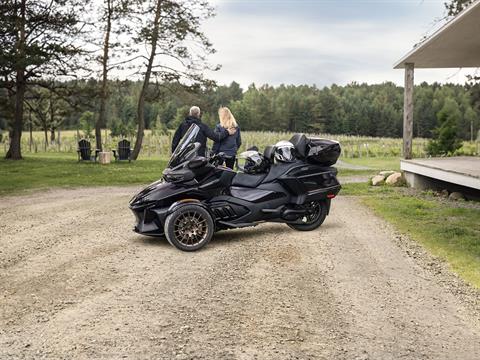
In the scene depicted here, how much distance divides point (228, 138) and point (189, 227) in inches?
128

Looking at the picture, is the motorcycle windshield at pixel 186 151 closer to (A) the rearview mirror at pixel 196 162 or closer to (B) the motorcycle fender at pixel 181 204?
(A) the rearview mirror at pixel 196 162

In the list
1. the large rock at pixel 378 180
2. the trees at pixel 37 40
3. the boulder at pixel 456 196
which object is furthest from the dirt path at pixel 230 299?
the trees at pixel 37 40

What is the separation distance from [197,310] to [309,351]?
1.09m

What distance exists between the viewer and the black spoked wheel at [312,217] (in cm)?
776

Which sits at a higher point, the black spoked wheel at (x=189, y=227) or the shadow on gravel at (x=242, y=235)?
the black spoked wheel at (x=189, y=227)

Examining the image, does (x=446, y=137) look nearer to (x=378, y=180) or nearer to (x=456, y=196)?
(x=378, y=180)

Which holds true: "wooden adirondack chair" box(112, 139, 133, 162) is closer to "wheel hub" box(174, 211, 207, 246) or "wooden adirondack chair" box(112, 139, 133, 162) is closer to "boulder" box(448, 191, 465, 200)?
"boulder" box(448, 191, 465, 200)

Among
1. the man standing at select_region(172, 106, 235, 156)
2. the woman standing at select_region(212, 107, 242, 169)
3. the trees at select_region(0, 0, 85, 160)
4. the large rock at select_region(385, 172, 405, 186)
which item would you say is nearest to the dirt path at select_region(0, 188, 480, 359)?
the man standing at select_region(172, 106, 235, 156)

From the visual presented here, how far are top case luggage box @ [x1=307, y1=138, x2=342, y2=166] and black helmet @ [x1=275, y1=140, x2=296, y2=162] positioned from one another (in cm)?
24

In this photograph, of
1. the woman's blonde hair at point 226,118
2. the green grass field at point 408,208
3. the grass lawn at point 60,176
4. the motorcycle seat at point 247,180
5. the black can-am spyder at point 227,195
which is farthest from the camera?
the grass lawn at point 60,176

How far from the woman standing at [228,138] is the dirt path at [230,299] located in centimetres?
220

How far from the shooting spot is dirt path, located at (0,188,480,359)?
153 inches

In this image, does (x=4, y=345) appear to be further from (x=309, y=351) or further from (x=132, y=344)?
(x=309, y=351)

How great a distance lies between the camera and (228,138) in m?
9.67
